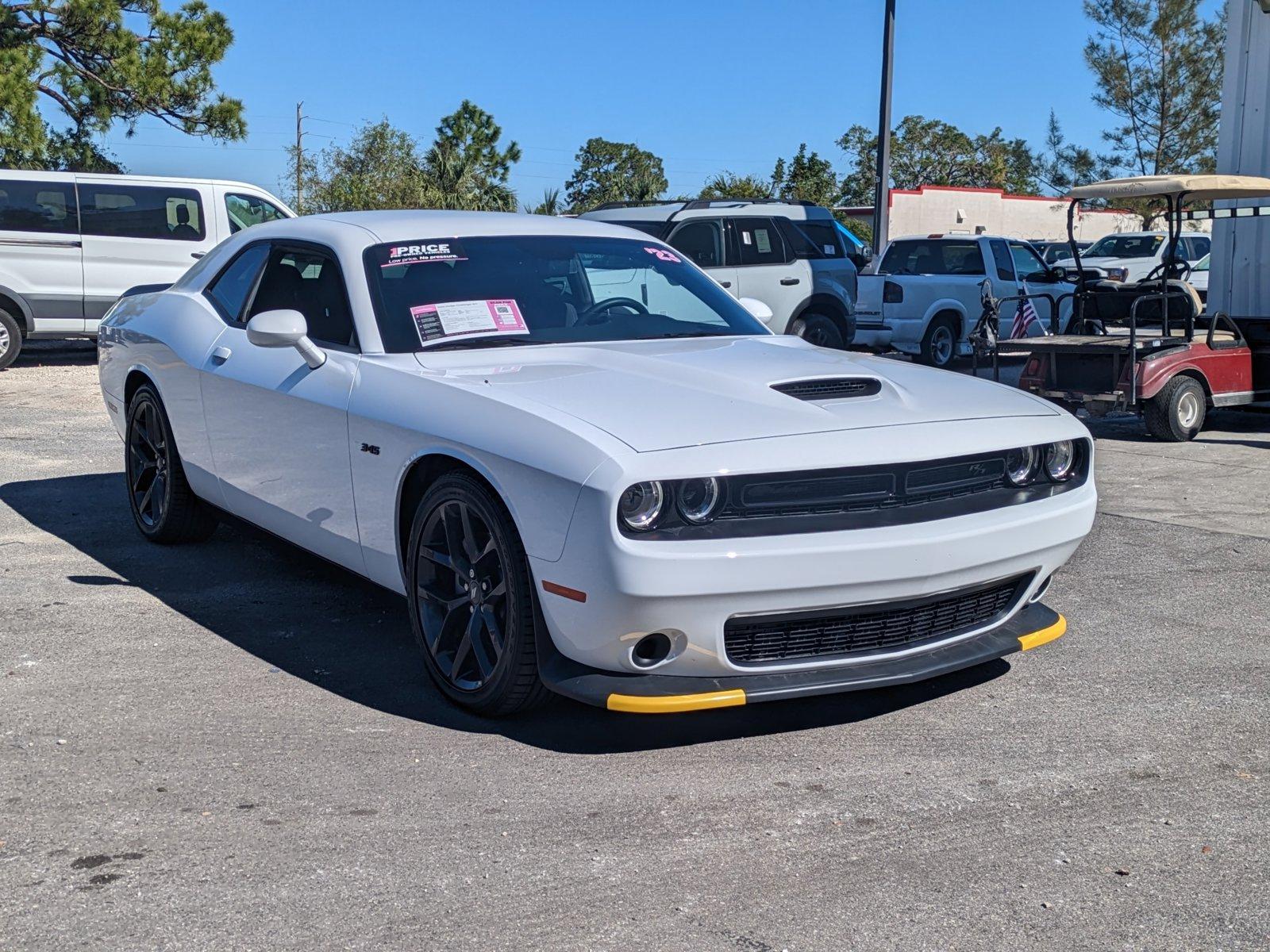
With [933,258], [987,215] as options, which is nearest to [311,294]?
[933,258]

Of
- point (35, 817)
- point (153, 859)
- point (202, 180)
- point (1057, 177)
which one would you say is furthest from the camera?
point (1057, 177)

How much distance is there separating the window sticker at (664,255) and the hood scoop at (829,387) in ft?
5.27

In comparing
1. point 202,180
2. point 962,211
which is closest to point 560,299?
point 202,180

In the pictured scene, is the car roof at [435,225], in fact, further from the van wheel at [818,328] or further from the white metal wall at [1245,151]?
the van wheel at [818,328]

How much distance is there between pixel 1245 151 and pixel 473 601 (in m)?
10.2

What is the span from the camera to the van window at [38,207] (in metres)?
14.9

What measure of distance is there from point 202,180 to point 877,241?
10.5 meters

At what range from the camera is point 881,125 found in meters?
21.3

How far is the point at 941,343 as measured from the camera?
1692 centimetres

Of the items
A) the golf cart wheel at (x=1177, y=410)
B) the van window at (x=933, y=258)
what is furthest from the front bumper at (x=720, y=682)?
the van window at (x=933, y=258)

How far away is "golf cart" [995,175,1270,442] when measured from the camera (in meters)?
10.3

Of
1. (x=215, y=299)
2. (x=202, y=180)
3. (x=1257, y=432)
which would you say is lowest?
(x=1257, y=432)

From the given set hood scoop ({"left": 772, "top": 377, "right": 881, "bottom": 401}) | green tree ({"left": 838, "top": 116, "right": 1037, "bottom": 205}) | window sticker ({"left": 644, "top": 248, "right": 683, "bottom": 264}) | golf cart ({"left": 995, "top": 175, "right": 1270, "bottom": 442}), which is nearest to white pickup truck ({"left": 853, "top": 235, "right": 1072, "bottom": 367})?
golf cart ({"left": 995, "top": 175, "right": 1270, "bottom": 442})

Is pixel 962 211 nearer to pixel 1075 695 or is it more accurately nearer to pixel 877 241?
pixel 877 241
